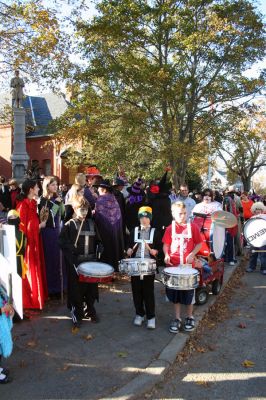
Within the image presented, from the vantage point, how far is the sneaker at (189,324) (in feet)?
17.9

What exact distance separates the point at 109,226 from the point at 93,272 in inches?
111

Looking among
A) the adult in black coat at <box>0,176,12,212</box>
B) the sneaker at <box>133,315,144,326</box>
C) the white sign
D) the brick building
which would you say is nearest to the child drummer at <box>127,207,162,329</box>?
the sneaker at <box>133,315,144,326</box>

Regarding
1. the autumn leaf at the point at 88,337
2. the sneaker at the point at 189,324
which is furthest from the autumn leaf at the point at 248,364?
the autumn leaf at the point at 88,337

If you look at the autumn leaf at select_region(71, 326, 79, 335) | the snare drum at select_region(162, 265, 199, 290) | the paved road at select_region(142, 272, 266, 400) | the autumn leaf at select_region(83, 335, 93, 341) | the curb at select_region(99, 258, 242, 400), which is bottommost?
the paved road at select_region(142, 272, 266, 400)

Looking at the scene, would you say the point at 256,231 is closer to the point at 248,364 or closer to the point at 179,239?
the point at 179,239

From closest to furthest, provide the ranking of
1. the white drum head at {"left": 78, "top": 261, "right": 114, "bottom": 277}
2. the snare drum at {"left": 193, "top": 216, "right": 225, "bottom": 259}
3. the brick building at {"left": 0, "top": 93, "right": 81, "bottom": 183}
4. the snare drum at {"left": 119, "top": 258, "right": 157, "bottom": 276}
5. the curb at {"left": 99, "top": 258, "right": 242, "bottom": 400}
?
the curb at {"left": 99, "top": 258, "right": 242, "bottom": 400}, the white drum head at {"left": 78, "top": 261, "right": 114, "bottom": 277}, the snare drum at {"left": 119, "top": 258, "right": 157, "bottom": 276}, the snare drum at {"left": 193, "top": 216, "right": 225, "bottom": 259}, the brick building at {"left": 0, "top": 93, "right": 81, "bottom": 183}

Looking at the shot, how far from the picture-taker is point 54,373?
168 inches

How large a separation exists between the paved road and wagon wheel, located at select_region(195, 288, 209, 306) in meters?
0.34

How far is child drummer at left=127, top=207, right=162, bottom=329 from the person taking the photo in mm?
5516

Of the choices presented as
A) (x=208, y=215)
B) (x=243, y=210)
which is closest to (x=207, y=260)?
(x=208, y=215)

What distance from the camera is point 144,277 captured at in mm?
5500

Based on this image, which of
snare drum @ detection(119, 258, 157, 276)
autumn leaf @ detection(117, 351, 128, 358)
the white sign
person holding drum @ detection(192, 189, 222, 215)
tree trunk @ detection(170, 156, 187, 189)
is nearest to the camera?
the white sign

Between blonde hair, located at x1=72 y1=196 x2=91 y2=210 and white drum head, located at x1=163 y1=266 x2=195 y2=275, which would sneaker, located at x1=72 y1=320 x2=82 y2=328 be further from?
blonde hair, located at x1=72 y1=196 x2=91 y2=210

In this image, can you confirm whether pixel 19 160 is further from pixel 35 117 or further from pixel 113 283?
pixel 35 117
